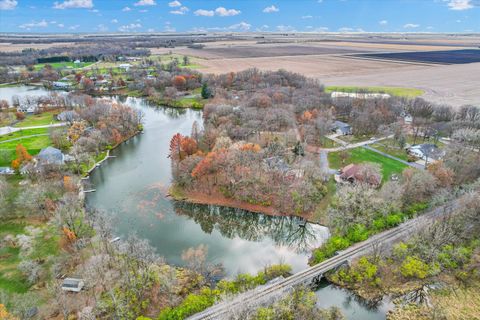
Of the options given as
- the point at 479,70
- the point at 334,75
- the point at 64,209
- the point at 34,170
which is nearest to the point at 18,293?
the point at 64,209

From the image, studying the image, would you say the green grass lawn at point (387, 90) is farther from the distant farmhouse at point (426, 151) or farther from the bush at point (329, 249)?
the bush at point (329, 249)

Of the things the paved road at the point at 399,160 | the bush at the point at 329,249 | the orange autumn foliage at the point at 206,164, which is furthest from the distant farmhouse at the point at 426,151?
the orange autumn foliage at the point at 206,164

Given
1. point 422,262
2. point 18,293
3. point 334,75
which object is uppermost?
A: point 334,75

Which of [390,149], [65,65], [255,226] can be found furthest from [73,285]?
[65,65]

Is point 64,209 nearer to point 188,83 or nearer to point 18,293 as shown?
point 18,293

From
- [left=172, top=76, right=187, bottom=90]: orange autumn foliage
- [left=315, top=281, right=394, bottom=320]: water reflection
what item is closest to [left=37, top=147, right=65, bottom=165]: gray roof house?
[left=315, top=281, right=394, bottom=320]: water reflection

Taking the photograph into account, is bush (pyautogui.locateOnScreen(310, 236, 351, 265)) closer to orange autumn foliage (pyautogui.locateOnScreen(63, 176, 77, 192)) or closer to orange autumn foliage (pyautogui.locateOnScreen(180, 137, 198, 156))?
orange autumn foliage (pyautogui.locateOnScreen(180, 137, 198, 156))

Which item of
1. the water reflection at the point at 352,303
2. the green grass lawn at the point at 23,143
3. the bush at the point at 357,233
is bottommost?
the water reflection at the point at 352,303
